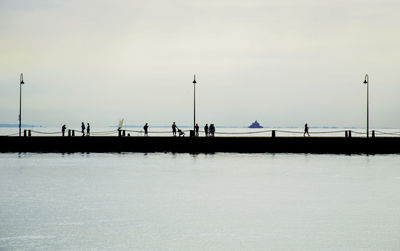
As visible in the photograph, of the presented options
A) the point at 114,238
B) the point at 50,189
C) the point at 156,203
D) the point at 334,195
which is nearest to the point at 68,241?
the point at 114,238

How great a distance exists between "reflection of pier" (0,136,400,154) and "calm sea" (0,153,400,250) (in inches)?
886

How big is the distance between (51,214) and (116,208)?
192 centimetres

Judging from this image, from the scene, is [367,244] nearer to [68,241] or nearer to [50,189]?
[68,241]

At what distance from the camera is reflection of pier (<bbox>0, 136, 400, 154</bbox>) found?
4678cm

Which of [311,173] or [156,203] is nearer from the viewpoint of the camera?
[156,203]

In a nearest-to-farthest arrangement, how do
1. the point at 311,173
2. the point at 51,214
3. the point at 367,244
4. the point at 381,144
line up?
the point at 367,244
the point at 51,214
the point at 311,173
the point at 381,144

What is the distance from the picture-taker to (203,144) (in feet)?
161

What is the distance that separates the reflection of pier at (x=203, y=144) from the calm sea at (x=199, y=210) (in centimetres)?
2249

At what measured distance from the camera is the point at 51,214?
13.5 m

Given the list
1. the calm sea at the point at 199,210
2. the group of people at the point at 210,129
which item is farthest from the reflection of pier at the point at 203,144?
the calm sea at the point at 199,210

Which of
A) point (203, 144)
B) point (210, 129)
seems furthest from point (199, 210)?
point (210, 129)

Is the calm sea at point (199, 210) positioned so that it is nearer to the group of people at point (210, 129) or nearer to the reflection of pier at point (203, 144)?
the reflection of pier at point (203, 144)

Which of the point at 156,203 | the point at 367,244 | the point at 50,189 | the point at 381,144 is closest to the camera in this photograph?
the point at 367,244

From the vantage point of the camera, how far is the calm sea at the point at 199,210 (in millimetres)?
10414
